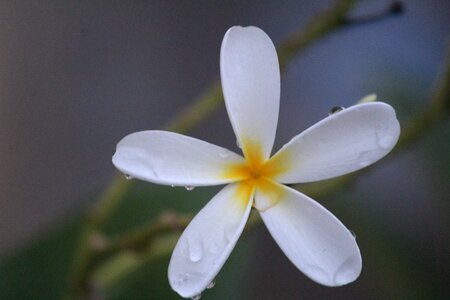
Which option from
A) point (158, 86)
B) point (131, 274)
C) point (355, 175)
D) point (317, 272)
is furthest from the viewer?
point (158, 86)

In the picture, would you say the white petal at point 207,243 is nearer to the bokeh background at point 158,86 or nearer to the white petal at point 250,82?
the white petal at point 250,82

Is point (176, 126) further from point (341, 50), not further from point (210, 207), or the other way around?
point (341, 50)

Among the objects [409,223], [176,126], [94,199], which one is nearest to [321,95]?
[409,223]

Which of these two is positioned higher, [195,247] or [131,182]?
[131,182]

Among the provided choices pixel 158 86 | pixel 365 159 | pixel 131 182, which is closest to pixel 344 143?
Result: pixel 365 159

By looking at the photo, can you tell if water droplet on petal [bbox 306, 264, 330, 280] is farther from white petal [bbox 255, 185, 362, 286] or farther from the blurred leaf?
the blurred leaf

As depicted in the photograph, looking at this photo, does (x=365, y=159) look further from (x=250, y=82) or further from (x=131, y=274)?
(x=131, y=274)

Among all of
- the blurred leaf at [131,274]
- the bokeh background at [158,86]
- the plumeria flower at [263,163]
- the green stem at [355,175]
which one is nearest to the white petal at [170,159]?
the plumeria flower at [263,163]
